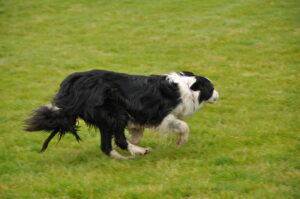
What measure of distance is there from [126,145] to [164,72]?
4.73m

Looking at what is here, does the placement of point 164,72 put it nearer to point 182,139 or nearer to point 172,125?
point 182,139

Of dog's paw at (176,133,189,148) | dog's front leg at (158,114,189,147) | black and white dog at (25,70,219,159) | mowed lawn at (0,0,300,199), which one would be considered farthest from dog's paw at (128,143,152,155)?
dog's paw at (176,133,189,148)

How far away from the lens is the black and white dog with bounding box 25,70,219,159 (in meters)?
6.00

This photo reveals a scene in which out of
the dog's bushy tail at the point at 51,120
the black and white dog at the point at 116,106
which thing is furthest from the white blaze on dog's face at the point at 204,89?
the dog's bushy tail at the point at 51,120

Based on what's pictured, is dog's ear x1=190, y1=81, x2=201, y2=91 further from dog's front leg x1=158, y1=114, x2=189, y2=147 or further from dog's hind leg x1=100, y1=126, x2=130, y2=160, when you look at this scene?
dog's hind leg x1=100, y1=126, x2=130, y2=160

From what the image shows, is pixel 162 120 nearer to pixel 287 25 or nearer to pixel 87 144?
pixel 87 144

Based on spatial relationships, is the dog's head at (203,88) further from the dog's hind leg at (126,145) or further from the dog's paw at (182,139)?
the dog's hind leg at (126,145)

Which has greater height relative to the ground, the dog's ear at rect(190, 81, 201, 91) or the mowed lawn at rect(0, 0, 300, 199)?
the dog's ear at rect(190, 81, 201, 91)

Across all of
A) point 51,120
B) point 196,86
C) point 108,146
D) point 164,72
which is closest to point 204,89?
point 196,86

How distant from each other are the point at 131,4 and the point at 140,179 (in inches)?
505

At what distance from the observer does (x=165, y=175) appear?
5.58m

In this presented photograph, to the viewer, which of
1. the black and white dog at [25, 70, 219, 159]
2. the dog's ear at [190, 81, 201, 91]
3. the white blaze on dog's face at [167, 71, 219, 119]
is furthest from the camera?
the dog's ear at [190, 81, 201, 91]

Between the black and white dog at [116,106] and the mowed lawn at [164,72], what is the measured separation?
0.42 metres

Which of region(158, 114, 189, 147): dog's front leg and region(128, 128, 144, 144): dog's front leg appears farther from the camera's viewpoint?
region(128, 128, 144, 144): dog's front leg
